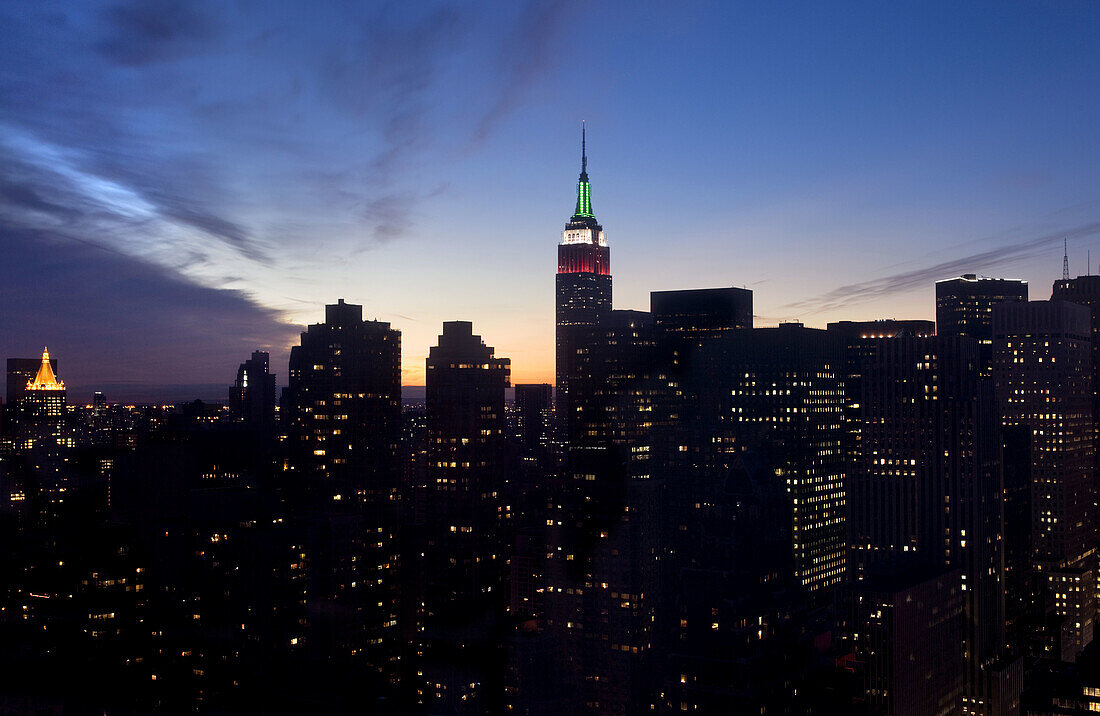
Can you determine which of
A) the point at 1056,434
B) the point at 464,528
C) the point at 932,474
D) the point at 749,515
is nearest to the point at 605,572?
the point at 749,515

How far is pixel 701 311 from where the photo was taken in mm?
45969

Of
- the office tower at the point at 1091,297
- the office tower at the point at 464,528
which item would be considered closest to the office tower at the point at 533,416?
the office tower at the point at 464,528

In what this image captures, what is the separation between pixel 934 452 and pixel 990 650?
6.89 metres

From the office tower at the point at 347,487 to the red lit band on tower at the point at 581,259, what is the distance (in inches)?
776

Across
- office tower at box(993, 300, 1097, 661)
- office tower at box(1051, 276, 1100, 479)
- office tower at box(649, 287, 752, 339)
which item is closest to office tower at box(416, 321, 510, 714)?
office tower at box(649, 287, 752, 339)

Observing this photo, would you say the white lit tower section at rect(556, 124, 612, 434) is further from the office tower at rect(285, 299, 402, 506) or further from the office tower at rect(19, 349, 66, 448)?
the office tower at rect(19, 349, 66, 448)

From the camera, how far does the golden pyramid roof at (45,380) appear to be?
23.1 m

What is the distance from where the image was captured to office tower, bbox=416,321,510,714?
27.8m

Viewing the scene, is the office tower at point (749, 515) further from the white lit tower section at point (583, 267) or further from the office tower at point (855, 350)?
the white lit tower section at point (583, 267)

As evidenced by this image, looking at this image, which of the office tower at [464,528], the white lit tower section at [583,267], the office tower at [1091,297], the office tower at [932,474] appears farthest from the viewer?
the white lit tower section at [583,267]

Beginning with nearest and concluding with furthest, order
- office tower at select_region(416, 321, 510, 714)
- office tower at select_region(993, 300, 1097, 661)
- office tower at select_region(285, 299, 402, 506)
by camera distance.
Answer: office tower at select_region(416, 321, 510, 714) → office tower at select_region(993, 300, 1097, 661) → office tower at select_region(285, 299, 402, 506)

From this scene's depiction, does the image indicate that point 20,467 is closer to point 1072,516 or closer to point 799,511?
point 799,511

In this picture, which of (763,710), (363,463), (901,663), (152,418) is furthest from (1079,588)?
(152,418)

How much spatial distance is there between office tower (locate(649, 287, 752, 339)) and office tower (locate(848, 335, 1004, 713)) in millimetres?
9337
